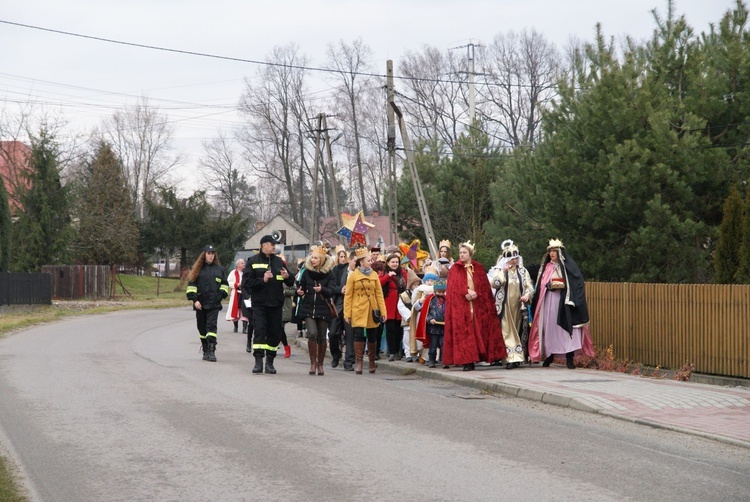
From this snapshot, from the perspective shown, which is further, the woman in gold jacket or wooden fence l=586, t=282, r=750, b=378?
the woman in gold jacket

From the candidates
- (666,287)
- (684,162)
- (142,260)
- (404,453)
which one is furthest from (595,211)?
(142,260)

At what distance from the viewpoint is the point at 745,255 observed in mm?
17297

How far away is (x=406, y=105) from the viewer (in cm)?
6028

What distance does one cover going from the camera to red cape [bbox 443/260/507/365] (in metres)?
15.8

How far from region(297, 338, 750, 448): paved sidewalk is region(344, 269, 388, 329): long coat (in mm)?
1072

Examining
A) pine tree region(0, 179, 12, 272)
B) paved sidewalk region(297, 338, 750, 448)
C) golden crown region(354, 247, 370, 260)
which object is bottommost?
paved sidewalk region(297, 338, 750, 448)

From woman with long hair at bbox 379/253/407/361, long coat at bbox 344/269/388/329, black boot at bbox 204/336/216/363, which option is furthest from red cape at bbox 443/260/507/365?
black boot at bbox 204/336/216/363

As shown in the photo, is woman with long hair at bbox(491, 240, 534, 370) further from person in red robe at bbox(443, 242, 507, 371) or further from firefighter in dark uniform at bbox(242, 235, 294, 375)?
firefighter in dark uniform at bbox(242, 235, 294, 375)

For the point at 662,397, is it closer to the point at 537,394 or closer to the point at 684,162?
the point at 537,394

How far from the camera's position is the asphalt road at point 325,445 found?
7.29 metres

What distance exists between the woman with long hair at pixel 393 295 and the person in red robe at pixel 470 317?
2.11 metres

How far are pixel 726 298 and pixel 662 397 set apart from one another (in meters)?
2.98

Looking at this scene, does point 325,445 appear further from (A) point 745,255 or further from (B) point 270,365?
(A) point 745,255

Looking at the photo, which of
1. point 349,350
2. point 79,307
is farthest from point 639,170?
point 79,307
